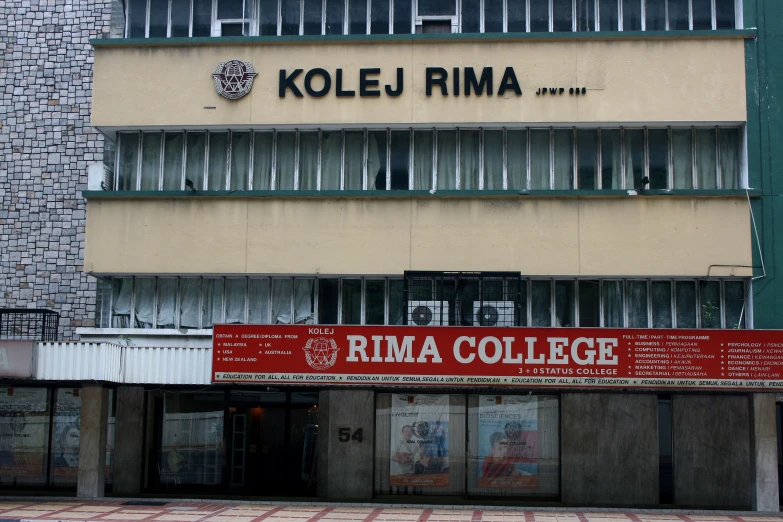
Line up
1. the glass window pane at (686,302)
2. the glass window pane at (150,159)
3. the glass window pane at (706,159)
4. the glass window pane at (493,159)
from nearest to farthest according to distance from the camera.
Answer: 1. the glass window pane at (686,302)
2. the glass window pane at (706,159)
3. the glass window pane at (493,159)
4. the glass window pane at (150,159)

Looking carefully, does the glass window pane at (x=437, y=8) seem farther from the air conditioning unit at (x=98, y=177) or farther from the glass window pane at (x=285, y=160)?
the air conditioning unit at (x=98, y=177)

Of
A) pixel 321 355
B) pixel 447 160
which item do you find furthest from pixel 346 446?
pixel 447 160

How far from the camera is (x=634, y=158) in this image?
74.9 ft

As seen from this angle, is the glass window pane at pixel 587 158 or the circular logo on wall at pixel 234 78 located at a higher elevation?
the circular logo on wall at pixel 234 78

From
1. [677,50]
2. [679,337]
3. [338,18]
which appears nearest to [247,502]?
[679,337]

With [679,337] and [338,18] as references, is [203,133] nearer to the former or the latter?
[338,18]

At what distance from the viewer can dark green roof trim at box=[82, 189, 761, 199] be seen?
2206 centimetres

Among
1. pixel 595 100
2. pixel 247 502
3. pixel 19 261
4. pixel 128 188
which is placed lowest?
pixel 247 502

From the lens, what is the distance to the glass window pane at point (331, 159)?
76.2ft

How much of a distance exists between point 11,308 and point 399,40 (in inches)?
453

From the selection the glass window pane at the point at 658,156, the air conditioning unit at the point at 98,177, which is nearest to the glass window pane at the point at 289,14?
the air conditioning unit at the point at 98,177

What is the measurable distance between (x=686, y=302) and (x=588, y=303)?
2.27 m

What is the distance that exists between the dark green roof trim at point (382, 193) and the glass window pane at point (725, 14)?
4157 mm

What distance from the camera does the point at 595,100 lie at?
22469 mm
